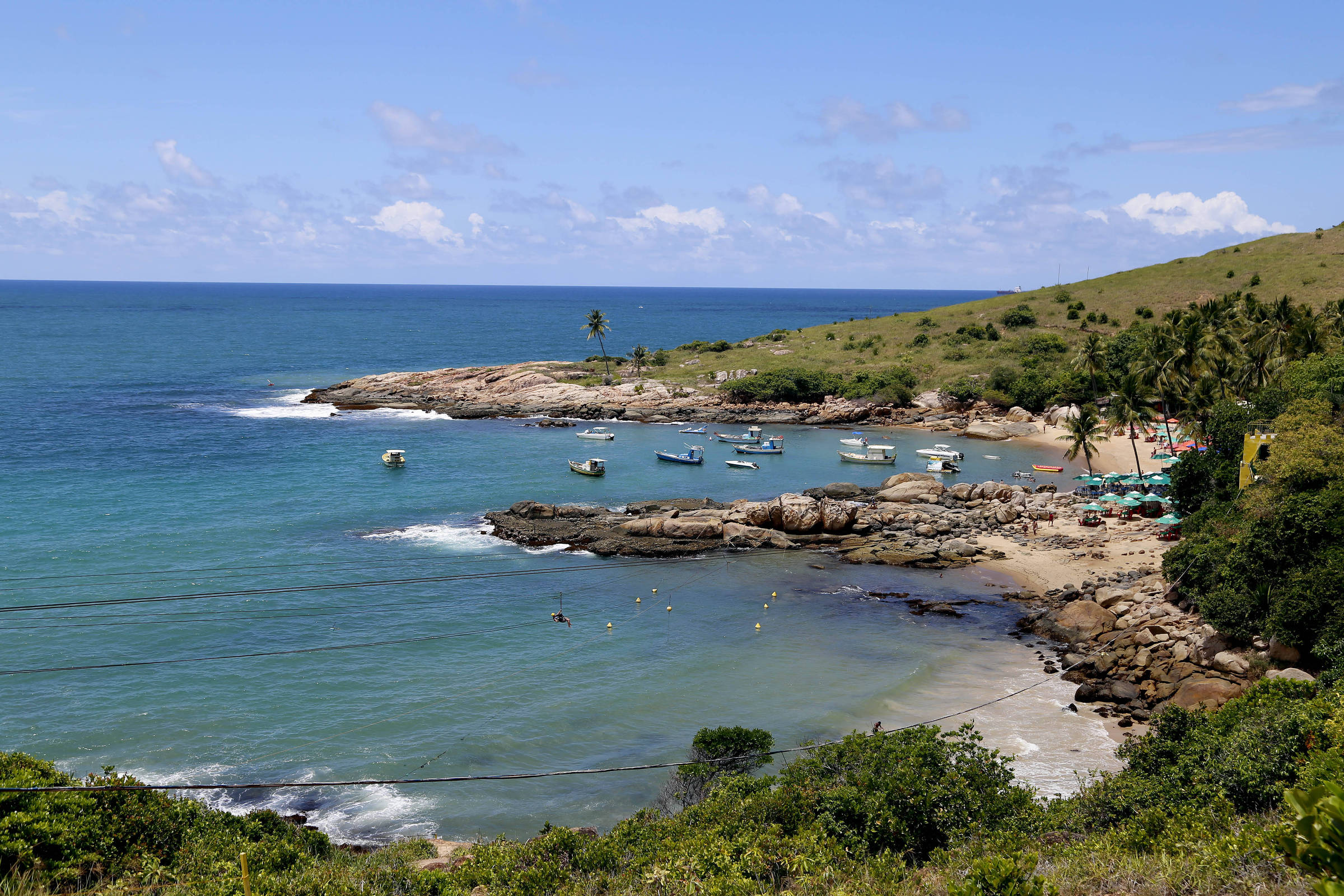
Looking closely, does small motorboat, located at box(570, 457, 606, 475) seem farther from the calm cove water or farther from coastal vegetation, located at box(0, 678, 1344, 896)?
coastal vegetation, located at box(0, 678, 1344, 896)

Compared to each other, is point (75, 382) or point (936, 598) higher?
point (75, 382)

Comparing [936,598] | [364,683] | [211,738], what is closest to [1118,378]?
[936,598]

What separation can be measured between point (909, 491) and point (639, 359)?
5655 cm

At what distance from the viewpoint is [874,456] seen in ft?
242

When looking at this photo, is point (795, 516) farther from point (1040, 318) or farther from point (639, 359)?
point (1040, 318)

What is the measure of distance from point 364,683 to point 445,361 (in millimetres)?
115429

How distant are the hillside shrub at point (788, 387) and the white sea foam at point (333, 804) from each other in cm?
7742

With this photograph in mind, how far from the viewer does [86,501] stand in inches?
2239

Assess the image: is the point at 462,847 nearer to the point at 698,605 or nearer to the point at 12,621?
the point at 698,605

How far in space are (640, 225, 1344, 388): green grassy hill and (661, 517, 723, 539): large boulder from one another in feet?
180

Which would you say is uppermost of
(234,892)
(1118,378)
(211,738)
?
(1118,378)

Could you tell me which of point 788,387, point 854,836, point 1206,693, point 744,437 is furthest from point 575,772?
point 788,387

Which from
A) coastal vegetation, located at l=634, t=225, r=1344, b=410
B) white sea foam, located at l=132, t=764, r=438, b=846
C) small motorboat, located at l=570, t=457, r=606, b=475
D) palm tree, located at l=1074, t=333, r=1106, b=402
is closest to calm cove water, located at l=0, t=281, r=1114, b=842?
white sea foam, located at l=132, t=764, r=438, b=846

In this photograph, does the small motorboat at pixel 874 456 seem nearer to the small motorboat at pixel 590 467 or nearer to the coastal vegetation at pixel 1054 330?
the coastal vegetation at pixel 1054 330
